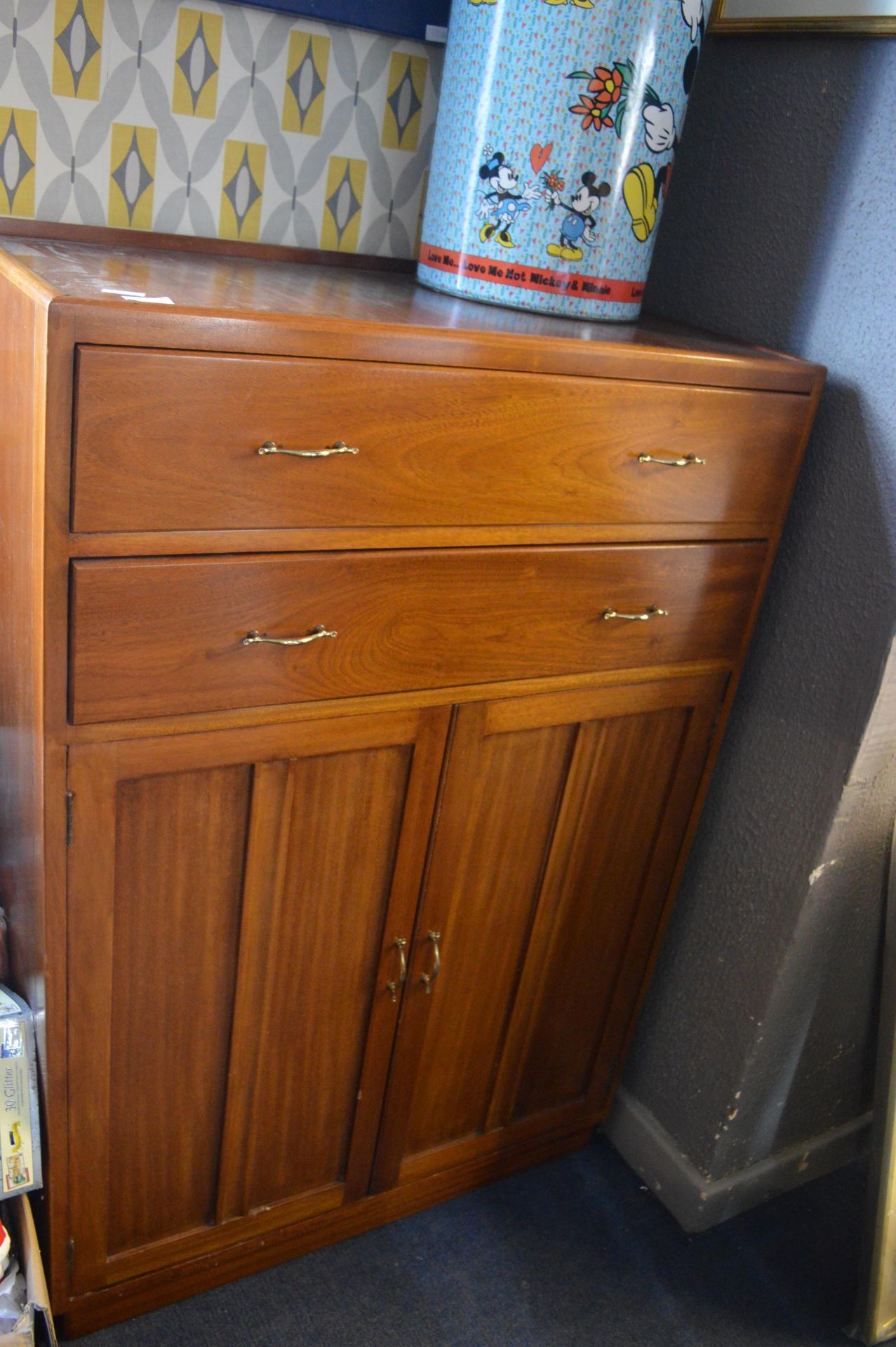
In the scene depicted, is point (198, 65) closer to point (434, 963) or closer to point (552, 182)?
point (552, 182)

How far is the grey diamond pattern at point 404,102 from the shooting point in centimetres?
135

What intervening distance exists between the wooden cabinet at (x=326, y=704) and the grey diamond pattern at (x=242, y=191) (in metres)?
0.08

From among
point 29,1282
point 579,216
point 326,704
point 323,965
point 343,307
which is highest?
point 579,216

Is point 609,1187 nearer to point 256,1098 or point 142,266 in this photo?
point 256,1098

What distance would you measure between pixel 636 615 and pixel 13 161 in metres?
0.84

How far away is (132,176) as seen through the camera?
1236mm

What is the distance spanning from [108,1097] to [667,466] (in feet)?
2.93

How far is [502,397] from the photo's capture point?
1.04 metres

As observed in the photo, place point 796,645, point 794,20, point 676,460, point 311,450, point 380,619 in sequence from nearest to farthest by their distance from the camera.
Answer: point 311,450 → point 380,619 → point 676,460 → point 794,20 → point 796,645

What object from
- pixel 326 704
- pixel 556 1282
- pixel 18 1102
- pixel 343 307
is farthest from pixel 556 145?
pixel 556 1282

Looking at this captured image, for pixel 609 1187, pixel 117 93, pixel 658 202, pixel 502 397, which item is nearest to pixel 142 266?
pixel 117 93

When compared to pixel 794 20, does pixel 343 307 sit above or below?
below

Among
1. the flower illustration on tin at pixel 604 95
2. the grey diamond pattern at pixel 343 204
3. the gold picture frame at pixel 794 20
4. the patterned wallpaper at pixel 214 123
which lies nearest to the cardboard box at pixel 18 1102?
the patterned wallpaper at pixel 214 123

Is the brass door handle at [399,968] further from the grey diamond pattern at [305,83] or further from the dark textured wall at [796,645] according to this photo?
the grey diamond pattern at [305,83]
